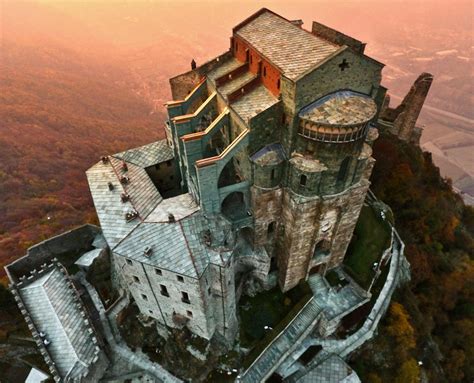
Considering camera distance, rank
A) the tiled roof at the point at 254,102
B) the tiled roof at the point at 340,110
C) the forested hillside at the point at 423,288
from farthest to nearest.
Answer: the forested hillside at the point at 423,288 → the tiled roof at the point at 254,102 → the tiled roof at the point at 340,110

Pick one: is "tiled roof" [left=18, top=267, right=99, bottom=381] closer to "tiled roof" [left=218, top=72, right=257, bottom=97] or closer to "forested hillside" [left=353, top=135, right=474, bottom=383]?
"tiled roof" [left=218, top=72, right=257, bottom=97]

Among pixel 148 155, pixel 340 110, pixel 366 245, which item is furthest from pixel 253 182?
pixel 366 245

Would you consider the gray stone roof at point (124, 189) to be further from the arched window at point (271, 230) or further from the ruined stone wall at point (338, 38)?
the ruined stone wall at point (338, 38)

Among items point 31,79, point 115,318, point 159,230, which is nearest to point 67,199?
point 115,318

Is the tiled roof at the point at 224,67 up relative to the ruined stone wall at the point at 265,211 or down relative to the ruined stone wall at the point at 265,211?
up

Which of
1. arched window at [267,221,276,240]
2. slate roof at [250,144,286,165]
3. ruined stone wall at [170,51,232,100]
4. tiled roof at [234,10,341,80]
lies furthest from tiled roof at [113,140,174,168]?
tiled roof at [234,10,341,80]

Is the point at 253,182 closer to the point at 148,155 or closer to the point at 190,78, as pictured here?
the point at 190,78

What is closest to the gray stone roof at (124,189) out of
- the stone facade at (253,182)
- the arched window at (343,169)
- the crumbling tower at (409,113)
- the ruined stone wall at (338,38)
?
the stone facade at (253,182)

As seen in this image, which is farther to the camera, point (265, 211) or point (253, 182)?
point (265, 211)
